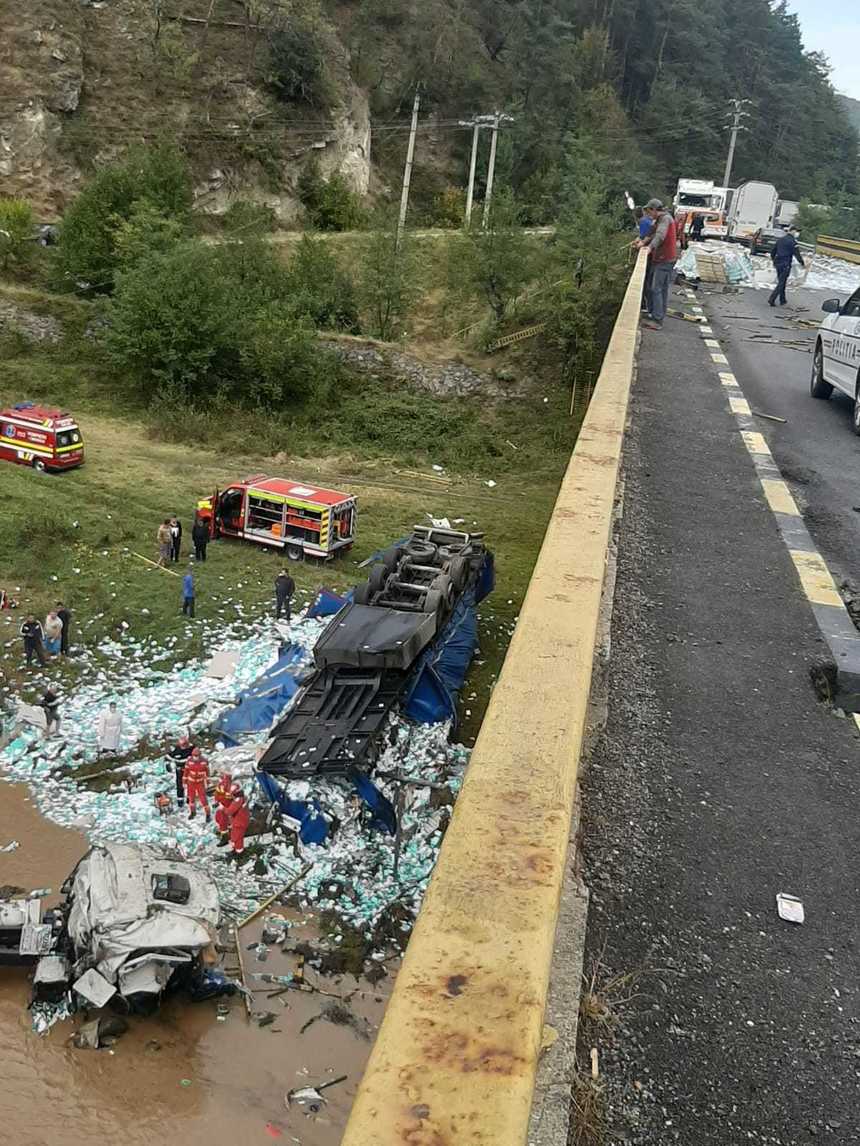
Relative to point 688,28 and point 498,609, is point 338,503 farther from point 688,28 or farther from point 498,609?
point 688,28

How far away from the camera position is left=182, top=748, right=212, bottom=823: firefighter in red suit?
37.3 feet

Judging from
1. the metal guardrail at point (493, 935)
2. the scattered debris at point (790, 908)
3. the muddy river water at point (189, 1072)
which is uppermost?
the metal guardrail at point (493, 935)

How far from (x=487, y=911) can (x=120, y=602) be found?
49.0 ft

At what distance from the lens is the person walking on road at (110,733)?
1224cm

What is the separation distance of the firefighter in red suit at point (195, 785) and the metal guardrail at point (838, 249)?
36.9 meters

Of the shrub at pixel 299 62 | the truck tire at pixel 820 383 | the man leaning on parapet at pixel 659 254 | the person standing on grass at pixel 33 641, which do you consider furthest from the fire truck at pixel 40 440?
the shrub at pixel 299 62

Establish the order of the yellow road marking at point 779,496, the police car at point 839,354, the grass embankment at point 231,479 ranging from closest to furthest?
the yellow road marking at point 779,496 < the police car at point 839,354 < the grass embankment at point 231,479

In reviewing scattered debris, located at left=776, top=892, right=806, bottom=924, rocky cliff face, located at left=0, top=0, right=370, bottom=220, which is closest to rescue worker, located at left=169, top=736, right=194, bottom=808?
scattered debris, located at left=776, top=892, right=806, bottom=924

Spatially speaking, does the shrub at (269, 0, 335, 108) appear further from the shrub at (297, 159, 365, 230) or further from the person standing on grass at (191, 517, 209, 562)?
the person standing on grass at (191, 517, 209, 562)

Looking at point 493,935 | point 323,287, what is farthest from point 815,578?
point 323,287

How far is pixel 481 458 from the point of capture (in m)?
26.3

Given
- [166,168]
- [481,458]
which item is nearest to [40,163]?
[166,168]

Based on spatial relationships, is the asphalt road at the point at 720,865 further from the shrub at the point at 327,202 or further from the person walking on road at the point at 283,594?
the shrub at the point at 327,202

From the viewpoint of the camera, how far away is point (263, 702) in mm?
12867
